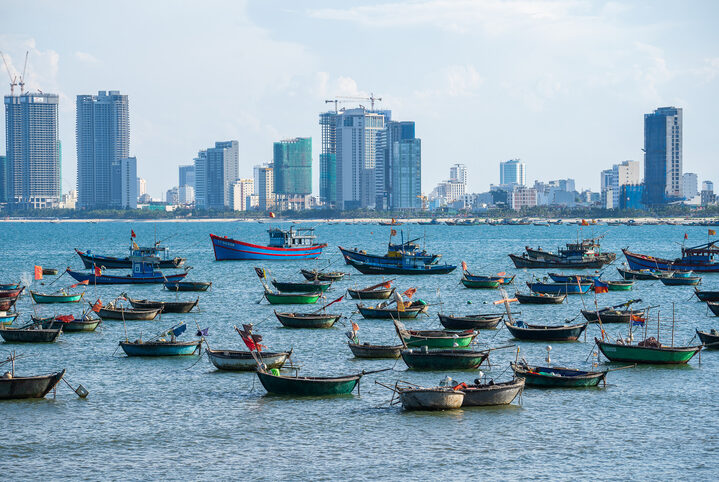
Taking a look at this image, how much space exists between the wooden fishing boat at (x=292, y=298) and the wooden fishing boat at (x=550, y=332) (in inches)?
998

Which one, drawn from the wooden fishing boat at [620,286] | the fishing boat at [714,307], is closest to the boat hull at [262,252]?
the wooden fishing boat at [620,286]

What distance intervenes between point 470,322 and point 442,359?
13.8 m

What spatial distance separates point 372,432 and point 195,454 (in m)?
7.29

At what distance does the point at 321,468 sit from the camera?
124 feet

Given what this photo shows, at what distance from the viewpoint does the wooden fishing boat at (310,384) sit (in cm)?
4784

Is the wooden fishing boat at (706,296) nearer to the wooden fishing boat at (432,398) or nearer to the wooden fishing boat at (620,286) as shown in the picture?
the wooden fishing boat at (620,286)

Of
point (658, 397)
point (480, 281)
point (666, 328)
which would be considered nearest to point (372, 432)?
point (658, 397)

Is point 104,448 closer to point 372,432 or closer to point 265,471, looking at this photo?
point 265,471

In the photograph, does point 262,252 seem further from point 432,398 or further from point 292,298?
point 432,398

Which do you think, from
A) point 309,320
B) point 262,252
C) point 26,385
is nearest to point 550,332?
point 309,320

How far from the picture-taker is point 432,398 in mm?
44812

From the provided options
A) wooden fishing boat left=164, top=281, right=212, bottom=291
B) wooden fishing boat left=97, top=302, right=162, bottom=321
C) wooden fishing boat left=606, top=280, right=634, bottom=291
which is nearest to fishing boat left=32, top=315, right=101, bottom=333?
wooden fishing boat left=97, top=302, right=162, bottom=321

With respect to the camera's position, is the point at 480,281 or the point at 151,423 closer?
the point at 151,423

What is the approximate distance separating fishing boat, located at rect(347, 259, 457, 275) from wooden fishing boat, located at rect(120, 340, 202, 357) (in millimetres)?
61519
